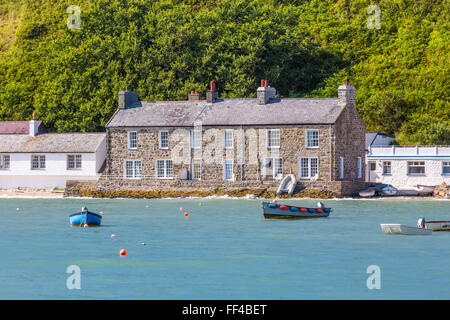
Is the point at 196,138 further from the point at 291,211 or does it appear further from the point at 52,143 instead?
the point at 291,211

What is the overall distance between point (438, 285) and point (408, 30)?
87.2 meters

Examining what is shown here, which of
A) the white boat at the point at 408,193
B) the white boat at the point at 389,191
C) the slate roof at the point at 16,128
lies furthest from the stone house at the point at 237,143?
the slate roof at the point at 16,128

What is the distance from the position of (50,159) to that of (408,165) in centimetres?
3363

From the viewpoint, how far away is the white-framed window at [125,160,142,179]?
78500 mm

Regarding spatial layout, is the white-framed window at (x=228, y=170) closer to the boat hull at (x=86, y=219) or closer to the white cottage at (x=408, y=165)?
the white cottage at (x=408, y=165)

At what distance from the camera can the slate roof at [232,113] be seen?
73.4 meters

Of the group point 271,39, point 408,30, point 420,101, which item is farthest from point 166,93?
point 408,30

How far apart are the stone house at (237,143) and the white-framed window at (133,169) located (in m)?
0.09

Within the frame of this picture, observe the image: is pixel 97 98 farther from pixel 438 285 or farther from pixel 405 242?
pixel 438 285

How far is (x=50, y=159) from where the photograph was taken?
8069 cm

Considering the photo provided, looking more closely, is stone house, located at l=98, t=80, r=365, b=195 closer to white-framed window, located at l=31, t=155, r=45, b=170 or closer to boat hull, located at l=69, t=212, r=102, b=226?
white-framed window, located at l=31, t=155, r=45, b=170

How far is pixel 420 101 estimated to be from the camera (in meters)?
96.8

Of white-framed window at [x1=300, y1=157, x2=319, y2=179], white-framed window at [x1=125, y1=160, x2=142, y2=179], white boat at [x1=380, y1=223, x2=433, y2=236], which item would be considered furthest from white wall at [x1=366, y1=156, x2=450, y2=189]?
white boat at [x1=380, y1=223, x2=433, y2=236]
